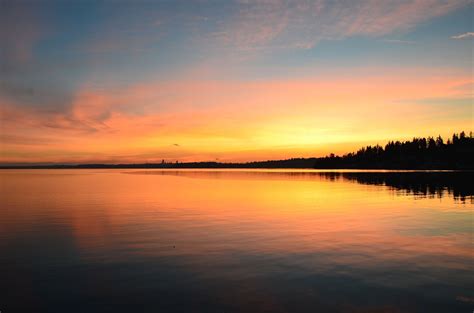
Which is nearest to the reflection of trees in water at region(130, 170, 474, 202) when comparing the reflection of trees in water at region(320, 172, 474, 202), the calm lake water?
the reflection of trees in water at region(320, 172, 474, 202)

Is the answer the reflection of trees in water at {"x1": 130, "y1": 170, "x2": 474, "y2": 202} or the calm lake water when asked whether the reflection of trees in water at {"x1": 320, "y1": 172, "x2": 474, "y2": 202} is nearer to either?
the reflection of trees in water at {"x1": 130, "y1": 170, "x2": 474, "y2": 202}

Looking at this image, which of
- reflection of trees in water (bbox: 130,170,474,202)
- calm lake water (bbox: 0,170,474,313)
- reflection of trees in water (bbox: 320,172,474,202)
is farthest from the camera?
reflection of trees in water (bbox: 130,170,474,202)

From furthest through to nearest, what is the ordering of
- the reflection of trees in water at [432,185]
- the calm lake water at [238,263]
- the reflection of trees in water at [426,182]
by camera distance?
the reflection of trees in water at [426,182] < the reflection of trees in water at [432,185] < the calm lake water at [238,263]

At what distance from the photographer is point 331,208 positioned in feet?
128

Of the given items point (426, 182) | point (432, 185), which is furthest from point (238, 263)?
point (426, 182)

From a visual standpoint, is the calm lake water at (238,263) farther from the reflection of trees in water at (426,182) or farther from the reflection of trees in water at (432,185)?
the reflection of trees in water at (426,182)

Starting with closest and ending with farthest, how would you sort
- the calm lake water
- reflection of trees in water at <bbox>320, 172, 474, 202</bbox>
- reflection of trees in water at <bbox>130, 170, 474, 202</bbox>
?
the calm lake water, reflection of trees in water at <bbox>320, 172, 474, 202</bbox>, reflection of trees in water at <bbox>130, 170, 474, 202</bbox>

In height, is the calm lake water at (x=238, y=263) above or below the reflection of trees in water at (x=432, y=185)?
below

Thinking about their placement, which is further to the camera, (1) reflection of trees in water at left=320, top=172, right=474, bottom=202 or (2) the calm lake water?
(1) reflection of trees in water at left=320, top=172, right=474, bottom=202

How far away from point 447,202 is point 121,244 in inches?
1465

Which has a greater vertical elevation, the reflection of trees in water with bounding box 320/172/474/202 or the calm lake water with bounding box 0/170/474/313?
the reflection of trees in water with bounding box 320/172/474/202

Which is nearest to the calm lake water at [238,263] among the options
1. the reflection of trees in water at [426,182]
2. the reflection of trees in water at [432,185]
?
the reflection of trees in water at [432,185]

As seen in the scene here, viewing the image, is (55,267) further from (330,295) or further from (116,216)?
(116,216)

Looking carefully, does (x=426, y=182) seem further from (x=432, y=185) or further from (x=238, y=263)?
(x=238, y=263)
